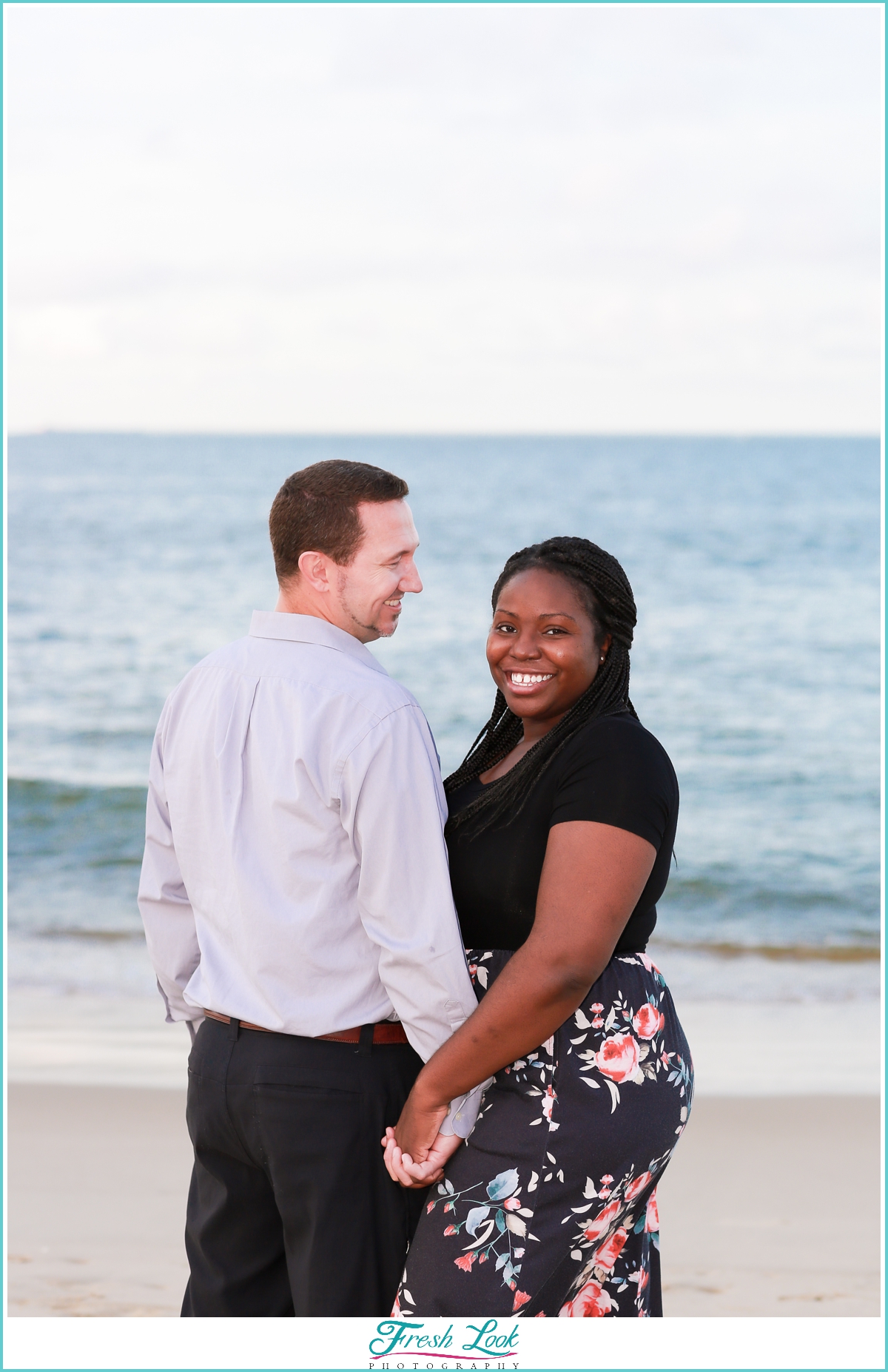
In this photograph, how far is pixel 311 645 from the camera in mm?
2344

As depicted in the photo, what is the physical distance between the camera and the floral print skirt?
7.04 ft

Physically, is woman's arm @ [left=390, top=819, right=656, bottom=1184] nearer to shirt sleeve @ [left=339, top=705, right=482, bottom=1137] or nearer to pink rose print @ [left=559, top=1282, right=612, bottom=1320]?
shirt sleeve @ [left=339, top=705, right=482, bottom=1137]

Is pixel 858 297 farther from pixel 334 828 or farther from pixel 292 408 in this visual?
pixel 334 828

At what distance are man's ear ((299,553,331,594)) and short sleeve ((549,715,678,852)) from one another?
0.55 metres

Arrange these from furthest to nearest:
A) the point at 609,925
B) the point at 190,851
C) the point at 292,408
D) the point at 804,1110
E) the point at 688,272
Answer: the point at 292,408
the point at 688,272
the point at 804,1110
the point at 190,851
the point at 609,925

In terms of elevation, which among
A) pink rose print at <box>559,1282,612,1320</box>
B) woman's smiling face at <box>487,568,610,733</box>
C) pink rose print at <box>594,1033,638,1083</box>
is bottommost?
pink rose print at <box>559,1282,612,1320</box>

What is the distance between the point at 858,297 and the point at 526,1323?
32.7 metres

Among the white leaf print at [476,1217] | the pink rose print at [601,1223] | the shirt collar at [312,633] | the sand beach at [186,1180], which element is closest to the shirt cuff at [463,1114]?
the white leaf print at [476,1217]

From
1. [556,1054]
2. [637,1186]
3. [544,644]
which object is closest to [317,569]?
[544,644]

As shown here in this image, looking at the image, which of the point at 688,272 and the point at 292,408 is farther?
the point at 292,408

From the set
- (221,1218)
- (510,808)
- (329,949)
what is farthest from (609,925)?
(221,1218)

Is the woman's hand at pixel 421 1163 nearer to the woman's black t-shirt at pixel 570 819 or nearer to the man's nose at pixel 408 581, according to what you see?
the woman's black t-shirt at pixel 570 819

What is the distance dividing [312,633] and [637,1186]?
1.14 metres

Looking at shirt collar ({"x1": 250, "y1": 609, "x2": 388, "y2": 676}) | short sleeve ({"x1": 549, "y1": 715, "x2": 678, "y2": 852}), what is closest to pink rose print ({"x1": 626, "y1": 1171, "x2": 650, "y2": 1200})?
short sleeve ({"x1": 549, "y1": 715, "x2": 678, "y2": 852})
